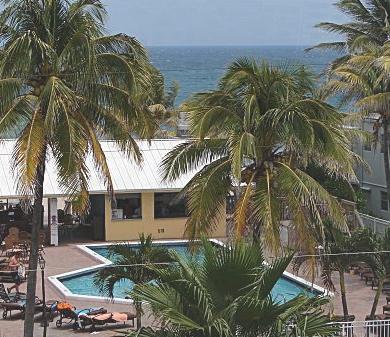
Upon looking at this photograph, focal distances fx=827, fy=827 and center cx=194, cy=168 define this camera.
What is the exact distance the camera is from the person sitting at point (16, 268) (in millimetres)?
22384

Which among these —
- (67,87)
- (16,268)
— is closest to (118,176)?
(16,268)

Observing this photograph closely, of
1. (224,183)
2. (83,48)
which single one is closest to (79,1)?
(83,48)

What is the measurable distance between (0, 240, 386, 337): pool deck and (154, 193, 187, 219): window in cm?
358

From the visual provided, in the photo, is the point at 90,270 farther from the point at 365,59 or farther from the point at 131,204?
the point at 365,59

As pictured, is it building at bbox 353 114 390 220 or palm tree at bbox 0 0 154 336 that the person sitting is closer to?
palm tree at bbox 0 0 154 336

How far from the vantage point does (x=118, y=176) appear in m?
30.7

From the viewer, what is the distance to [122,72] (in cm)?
1547

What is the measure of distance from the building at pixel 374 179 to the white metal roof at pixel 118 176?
678 centimetres

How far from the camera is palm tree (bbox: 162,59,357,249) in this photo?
15.1m

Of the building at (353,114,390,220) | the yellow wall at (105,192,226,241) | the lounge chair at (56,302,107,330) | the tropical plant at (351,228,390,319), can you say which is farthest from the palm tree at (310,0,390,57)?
the lounge chair at (56,302,107,330)

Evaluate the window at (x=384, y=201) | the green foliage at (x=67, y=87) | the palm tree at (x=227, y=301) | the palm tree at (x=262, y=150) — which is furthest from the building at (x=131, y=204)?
the palm tree at (x=227, y=301)

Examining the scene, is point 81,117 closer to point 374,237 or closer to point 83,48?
point 83,48

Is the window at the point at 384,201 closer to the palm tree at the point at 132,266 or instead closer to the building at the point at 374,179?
the building at the point at 374,179

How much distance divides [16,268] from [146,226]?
7511 millimetres
